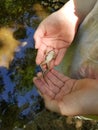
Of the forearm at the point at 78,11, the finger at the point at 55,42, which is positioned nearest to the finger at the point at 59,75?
the finger at the point at 55,42

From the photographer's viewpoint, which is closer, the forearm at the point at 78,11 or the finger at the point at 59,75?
the finger at the point at 59,75

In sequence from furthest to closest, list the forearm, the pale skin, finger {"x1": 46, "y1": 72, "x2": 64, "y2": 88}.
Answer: the forearm → finger {"x1": 46, "y1": 72, "x2": 64, "y2": 88} → the pale skin

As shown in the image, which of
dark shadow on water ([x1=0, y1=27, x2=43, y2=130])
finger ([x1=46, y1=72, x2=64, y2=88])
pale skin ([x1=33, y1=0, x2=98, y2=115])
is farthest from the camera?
dark shadow on water ([x1=0, y1=27, x2=43, y2=130])

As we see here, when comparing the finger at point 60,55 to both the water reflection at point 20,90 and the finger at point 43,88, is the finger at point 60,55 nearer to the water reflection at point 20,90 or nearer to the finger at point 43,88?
the finger at point 43,88

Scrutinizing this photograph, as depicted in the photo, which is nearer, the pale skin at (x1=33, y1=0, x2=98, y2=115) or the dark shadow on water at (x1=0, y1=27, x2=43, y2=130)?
the pale skin at (x1=33, y1=0, x2=98, y2=115)

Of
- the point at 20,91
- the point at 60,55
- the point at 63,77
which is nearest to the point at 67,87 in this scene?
the point at 63,77

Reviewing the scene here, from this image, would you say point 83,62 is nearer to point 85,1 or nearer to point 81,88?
point 81,88

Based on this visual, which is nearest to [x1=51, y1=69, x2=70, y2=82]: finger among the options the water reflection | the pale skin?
the pale skin

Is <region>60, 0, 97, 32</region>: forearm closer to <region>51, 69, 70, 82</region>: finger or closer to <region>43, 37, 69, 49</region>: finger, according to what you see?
<region>43, 37, 69, 49</region>: finger

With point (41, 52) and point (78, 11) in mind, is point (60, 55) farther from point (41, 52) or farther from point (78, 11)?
point (78, 11)
